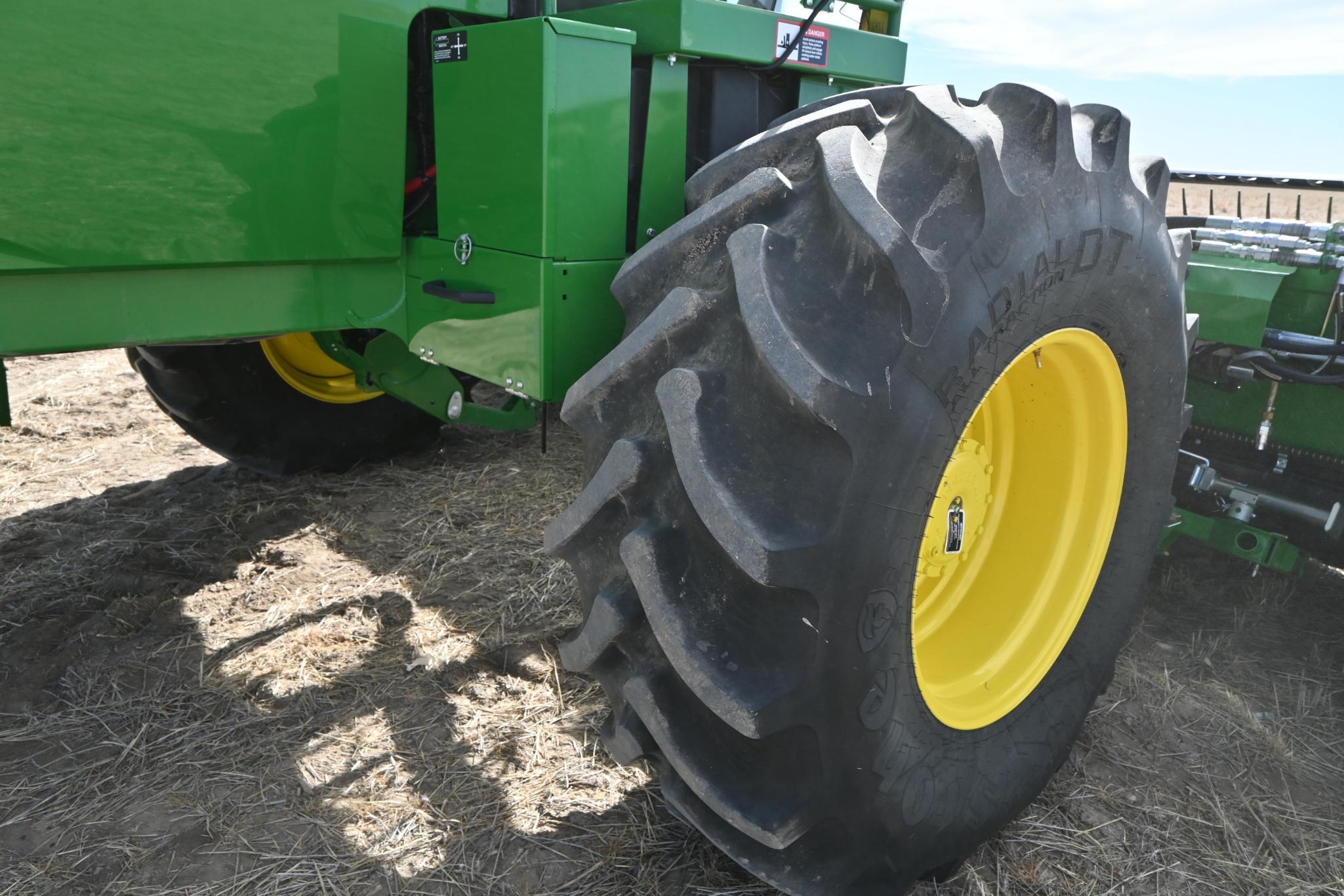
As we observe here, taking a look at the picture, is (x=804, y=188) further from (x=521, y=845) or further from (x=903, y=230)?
(x=521, y=845)

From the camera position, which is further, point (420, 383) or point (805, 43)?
point (420, 383)

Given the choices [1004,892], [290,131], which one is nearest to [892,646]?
[1004,892]

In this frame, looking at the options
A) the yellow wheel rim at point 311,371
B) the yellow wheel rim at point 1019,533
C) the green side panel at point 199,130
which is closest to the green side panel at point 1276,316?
the yellow wheel rim at point 1019,533

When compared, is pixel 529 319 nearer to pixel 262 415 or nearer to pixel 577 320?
pixel 577 320

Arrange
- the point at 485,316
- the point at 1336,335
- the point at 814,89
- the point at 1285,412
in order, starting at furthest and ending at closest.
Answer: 1. the point at 1285,412
2. the point at 1336,335
3. the point at 814,89
4. the point at 485,316

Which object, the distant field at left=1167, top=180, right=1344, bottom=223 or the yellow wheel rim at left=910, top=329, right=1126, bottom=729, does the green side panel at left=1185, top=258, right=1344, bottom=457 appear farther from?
the yellow wheel rim at left=910, top=329, right=1126, bottom=729

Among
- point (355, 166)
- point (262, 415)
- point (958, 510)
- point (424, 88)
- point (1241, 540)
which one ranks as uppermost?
point (424, 88)

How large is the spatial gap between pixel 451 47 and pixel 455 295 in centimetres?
43

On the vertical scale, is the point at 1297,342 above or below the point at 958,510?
above

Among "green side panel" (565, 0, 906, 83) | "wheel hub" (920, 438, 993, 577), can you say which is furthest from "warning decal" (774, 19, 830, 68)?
"wheel hub" (920, 438, 993, 577)

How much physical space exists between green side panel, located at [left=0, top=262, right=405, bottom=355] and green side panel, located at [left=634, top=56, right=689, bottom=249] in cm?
54

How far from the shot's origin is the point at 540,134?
1.61 meters

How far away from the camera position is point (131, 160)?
1.57m

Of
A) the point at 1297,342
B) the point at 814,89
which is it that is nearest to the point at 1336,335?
the point at 1297,342
